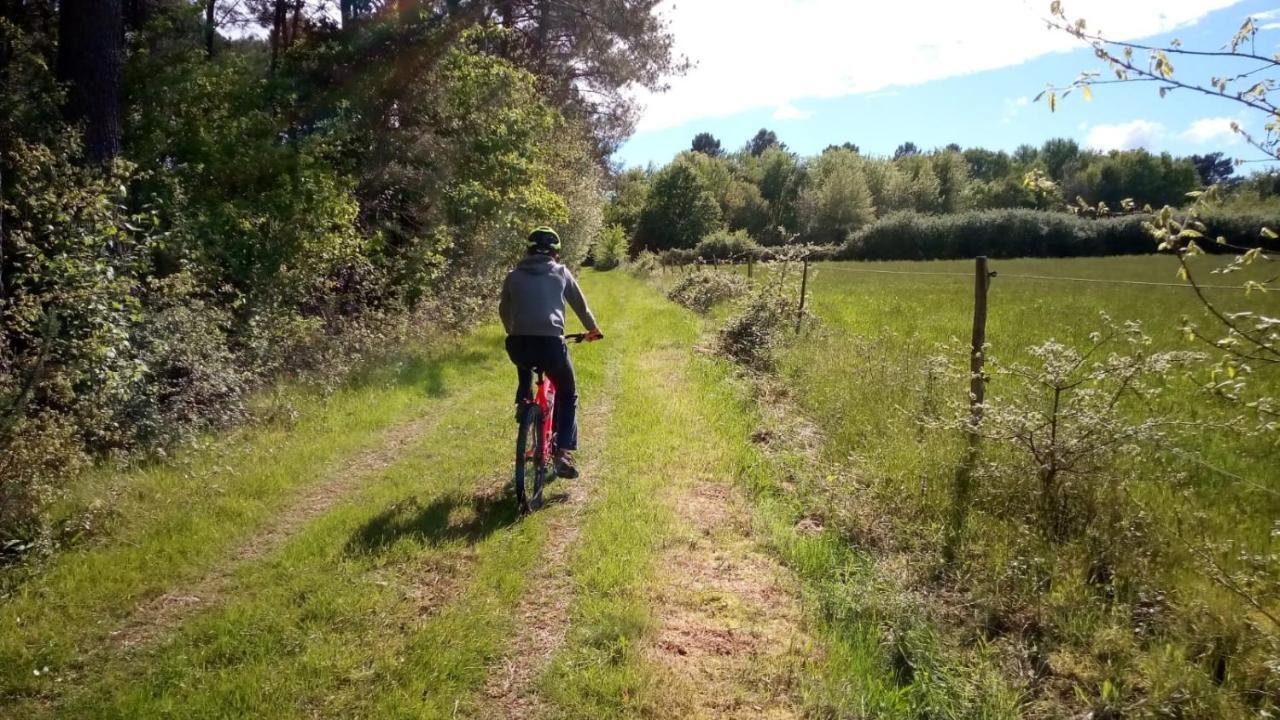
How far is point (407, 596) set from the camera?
393 cm

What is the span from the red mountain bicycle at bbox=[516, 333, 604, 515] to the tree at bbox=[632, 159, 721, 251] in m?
59.5

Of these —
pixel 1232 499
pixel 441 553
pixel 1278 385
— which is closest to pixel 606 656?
pixel 441 553

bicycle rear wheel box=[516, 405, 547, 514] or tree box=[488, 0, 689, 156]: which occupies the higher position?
tree box=[488, 0, 689, 156]

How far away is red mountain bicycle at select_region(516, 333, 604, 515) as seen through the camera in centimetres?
510

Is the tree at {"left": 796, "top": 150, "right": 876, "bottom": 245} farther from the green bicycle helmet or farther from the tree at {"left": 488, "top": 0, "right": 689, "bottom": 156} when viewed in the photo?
the green bicycle helmet

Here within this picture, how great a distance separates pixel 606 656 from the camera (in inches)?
134

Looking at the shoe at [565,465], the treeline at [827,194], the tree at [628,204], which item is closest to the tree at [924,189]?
the treeline at [827,194]

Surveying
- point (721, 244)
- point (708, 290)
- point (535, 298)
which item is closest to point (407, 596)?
point (535, 298)

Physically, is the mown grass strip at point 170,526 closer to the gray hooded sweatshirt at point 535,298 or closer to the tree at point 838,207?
the gray hooded sweatshirt at point 535,298

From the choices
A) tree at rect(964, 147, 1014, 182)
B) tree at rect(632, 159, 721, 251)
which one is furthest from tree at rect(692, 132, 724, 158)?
tree at rect(632, 159, 721, 251)

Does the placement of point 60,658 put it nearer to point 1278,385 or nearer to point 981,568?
point 981,568

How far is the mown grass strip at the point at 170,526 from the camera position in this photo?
3.41 m

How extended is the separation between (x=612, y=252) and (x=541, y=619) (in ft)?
176

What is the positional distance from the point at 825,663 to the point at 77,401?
588cm
